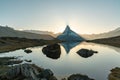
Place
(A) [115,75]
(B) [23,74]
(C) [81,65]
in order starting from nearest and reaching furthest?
1. (B) [23,74]
2. (A) [115,75]
3. (C) [81,65]

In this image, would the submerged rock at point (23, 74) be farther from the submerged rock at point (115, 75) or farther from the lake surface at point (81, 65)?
the submerged rock at point (115, 75)

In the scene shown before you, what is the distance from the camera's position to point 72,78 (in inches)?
2093

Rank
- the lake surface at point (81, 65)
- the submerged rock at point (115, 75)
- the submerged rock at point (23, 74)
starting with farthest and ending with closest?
the lake surface at point (81, 65), the submerged rock at point (115, 75), the submerged rock at point (23, 74)

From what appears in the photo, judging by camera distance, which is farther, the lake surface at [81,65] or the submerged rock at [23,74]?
the lake surface at [81,65]

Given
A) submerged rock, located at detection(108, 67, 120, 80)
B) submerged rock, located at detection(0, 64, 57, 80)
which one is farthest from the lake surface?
submerged rock, located at detection(0, 64, 57, 80)

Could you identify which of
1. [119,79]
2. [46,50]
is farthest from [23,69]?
[46,50]

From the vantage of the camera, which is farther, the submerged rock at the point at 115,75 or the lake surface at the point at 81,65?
the lake surface at the point at 81,65

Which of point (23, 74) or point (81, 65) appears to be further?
point (81, 65)

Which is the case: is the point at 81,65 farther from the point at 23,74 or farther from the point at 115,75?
the point at 23,74

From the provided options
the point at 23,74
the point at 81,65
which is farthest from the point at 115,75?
the point at 23,74

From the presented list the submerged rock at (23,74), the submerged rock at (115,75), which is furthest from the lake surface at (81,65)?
the submerged rock at (23,74)

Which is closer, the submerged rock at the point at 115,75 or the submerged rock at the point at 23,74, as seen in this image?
the submerged rock at the point at 23,74

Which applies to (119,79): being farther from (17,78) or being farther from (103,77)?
(17,78)

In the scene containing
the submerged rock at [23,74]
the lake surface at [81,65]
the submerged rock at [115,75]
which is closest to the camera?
the submerged rock at [23,74]
